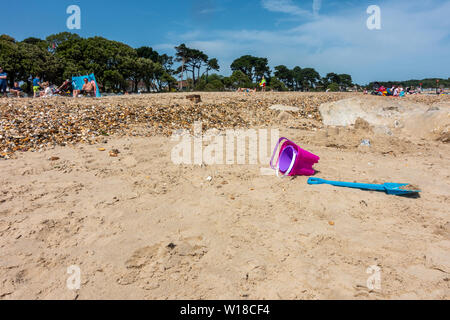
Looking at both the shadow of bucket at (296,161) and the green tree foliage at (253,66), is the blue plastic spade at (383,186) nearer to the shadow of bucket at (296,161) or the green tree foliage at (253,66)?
the shadow of bucket at (296,161)

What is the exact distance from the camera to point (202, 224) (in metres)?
3.00

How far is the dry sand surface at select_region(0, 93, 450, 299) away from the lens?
84.9 inches

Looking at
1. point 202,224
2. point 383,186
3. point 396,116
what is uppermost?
point 396,116

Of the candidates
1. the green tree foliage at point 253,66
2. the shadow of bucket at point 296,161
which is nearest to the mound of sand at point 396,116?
the shadow of bucket at point 296,161

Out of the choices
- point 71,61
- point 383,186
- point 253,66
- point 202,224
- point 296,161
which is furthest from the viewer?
point 253,66

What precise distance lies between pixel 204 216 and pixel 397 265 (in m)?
2.07

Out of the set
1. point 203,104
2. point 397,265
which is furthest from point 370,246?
point 203,104

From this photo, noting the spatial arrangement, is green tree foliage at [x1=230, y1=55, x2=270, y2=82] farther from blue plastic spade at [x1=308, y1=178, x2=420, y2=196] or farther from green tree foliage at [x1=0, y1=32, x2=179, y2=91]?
blue plastic spade at [x1=308, y1=178, x2=420, y2=196]

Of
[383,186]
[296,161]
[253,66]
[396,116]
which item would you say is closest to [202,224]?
[296,161]

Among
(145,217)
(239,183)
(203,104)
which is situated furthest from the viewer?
(203,104)

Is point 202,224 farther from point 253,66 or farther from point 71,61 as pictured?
point 253,66
